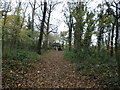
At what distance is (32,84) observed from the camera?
4215 mm

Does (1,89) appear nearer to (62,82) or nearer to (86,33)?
(62,82)

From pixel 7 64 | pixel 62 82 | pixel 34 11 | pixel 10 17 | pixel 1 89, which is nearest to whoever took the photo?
pixel 1 89

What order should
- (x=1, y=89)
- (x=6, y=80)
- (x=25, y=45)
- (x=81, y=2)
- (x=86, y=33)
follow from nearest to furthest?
(x=1, y=89) < (x=6, y=80) < (x=86, y=33) < (x=81, y=2) < (x=25, y=45)

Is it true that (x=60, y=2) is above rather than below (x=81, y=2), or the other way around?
above

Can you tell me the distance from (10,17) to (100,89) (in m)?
10.8

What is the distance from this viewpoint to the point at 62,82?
451 cm

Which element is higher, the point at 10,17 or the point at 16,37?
the point at 10,17

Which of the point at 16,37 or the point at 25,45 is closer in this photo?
the point at 16,37

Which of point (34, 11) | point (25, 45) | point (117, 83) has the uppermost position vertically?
point (34, 11)

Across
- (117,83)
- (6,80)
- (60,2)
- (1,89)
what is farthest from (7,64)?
(60,2)

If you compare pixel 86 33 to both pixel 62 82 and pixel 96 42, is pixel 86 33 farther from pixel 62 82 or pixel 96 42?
pixel 62 82

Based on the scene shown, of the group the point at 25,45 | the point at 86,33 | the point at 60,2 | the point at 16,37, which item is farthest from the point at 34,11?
the point at 86,33

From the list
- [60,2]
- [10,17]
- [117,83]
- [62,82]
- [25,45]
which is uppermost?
[60,2]

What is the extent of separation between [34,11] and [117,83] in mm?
16418
